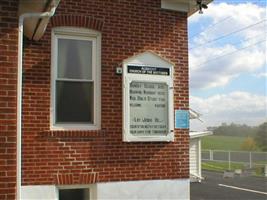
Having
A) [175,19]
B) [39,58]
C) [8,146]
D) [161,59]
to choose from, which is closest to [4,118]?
[8,146]

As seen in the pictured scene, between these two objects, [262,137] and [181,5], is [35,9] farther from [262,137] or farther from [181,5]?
[262,137]

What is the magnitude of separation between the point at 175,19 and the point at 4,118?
459 cm

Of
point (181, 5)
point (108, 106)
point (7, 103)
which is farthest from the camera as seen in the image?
point (181, 5)

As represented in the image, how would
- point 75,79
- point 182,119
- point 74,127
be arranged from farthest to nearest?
point 182,119, point 75,79, point 74,127

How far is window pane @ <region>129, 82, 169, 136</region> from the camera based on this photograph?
9039 mm

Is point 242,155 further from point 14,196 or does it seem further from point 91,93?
point 14,196

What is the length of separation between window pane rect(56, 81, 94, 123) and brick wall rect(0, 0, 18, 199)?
218 cm

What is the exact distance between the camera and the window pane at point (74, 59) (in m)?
8.76

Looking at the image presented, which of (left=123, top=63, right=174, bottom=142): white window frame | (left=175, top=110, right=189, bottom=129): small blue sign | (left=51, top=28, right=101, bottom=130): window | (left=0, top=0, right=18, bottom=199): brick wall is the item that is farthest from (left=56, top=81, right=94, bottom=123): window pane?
(left=0, top=0, right=18, bottom=199): brick wall

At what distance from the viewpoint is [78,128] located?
8.68m

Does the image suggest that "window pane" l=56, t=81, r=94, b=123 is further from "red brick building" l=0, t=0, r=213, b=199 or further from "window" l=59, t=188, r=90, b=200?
"window" l=59, t=188, r=90, b=200

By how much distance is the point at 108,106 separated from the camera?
8914mm

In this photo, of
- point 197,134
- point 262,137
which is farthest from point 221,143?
point 197,134

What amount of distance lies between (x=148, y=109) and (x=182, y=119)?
832mm
